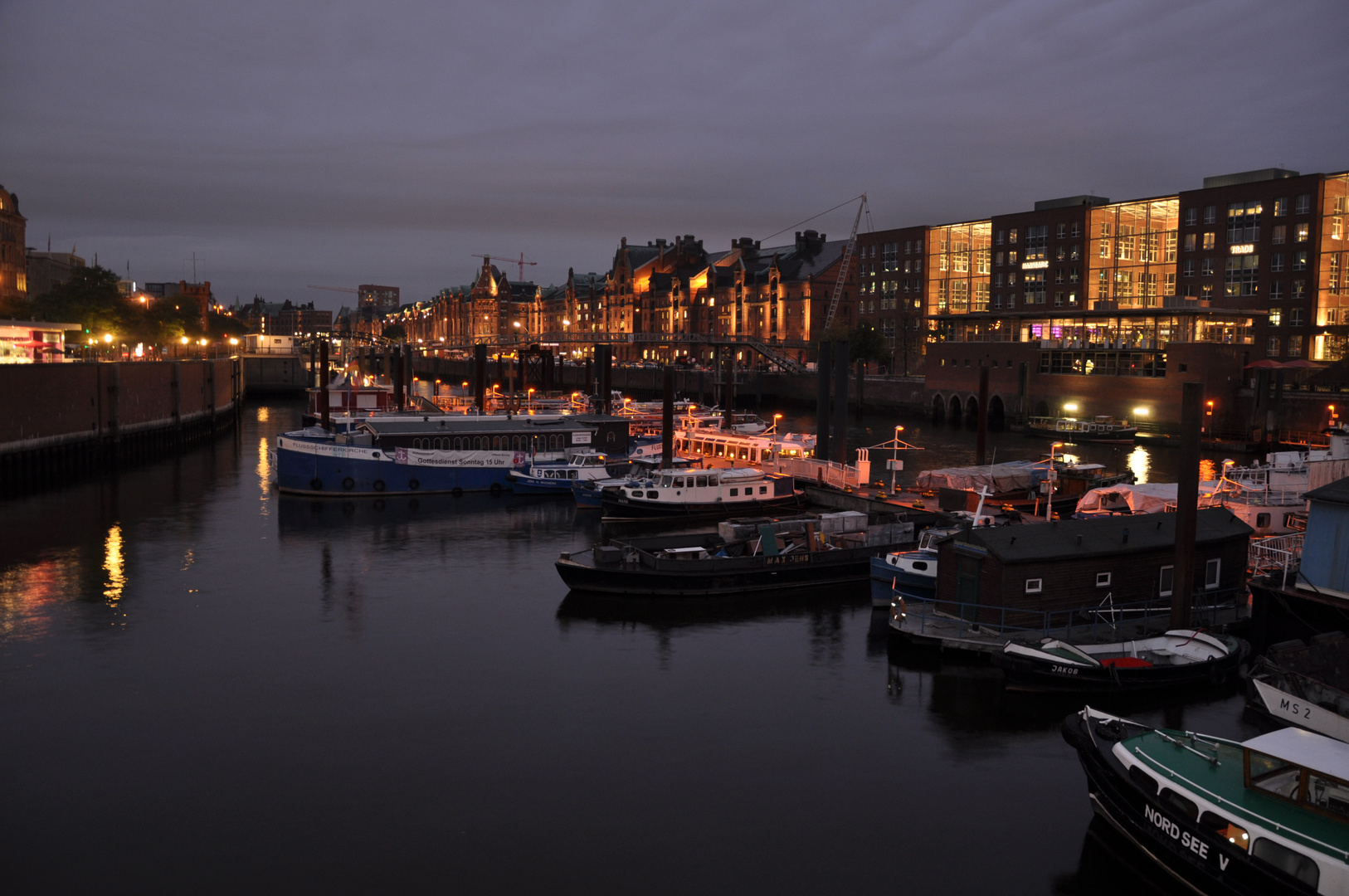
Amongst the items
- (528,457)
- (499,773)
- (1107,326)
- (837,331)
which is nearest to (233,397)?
(528,457)

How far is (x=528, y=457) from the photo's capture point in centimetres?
5828

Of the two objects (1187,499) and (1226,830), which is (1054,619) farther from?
(1226,830)

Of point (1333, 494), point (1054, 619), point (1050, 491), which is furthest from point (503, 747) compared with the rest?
point (1050, 491)

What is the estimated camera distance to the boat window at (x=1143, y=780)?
16.1 m

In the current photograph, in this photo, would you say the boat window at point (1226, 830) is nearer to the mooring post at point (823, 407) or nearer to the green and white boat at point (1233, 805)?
the green and white boat at point (1233, 805)

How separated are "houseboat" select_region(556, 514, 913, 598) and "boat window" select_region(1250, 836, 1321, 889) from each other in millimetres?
20025

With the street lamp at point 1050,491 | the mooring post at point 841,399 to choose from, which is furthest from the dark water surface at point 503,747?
the mooring post at point 841,399

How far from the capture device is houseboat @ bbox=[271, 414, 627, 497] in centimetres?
5512

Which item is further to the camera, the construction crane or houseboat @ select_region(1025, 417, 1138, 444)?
the construction crane

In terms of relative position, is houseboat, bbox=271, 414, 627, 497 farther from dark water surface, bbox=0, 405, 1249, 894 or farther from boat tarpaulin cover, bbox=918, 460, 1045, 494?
boat tarpaulin cover, bbox=918, 460, 1045, 494

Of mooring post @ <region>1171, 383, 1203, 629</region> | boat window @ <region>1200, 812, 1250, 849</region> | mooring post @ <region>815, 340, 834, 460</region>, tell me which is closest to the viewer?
boat window @ <region>1200, 812, 1250, 849</region>

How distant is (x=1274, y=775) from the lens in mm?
15031

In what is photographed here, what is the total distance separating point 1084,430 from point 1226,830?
79.9 m

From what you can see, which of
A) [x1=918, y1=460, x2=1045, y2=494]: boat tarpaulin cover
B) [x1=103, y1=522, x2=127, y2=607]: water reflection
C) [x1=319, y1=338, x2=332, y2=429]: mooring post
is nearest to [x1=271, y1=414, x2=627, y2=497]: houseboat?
[x1=319, y1=338, x2=332, y2=429]: mooring post
